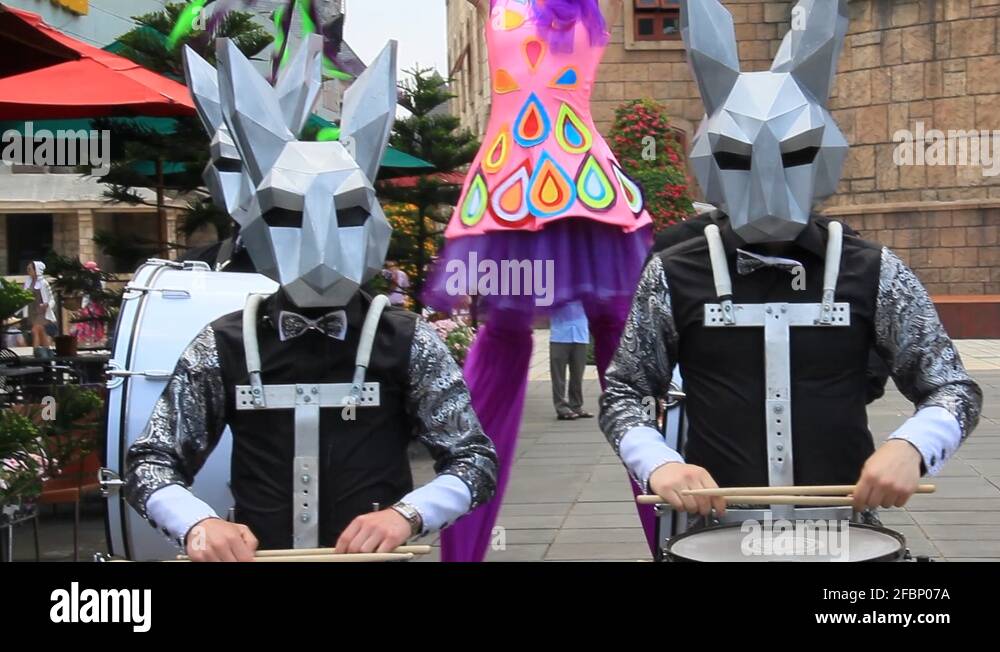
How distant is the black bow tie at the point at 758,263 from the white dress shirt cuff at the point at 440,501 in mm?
735

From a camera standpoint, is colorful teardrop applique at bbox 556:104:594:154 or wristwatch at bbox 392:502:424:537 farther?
colorful teardrop applique at bbox 556:104:594:154

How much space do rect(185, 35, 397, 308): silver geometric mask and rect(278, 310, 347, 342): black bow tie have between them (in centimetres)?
4

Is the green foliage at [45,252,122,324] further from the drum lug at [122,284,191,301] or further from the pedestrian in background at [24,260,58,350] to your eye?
the pedestrian in background at [24,260,58,350]

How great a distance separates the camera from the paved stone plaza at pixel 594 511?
19.1 ft

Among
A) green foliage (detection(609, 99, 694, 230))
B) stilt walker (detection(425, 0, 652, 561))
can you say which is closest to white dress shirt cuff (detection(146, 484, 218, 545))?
stilt walker (detection(425, 0, 652, 561))

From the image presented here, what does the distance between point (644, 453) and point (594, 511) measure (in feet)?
13.8

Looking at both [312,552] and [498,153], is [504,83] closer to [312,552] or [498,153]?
[498,153]

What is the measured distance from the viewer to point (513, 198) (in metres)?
4.00

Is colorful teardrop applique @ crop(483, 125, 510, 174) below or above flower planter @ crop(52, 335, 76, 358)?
above

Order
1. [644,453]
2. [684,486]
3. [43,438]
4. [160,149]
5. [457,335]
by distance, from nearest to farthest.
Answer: [684,486] < [644,453] < [43,438] < [160,149] < [457,335]

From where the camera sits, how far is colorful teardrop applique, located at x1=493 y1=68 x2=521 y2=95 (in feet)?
13.7

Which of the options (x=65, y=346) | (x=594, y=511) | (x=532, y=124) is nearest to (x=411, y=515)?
(x=532, y=124)

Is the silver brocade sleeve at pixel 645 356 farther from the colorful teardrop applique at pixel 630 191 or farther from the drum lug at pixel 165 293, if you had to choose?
the drum lug at pixel 165 293
